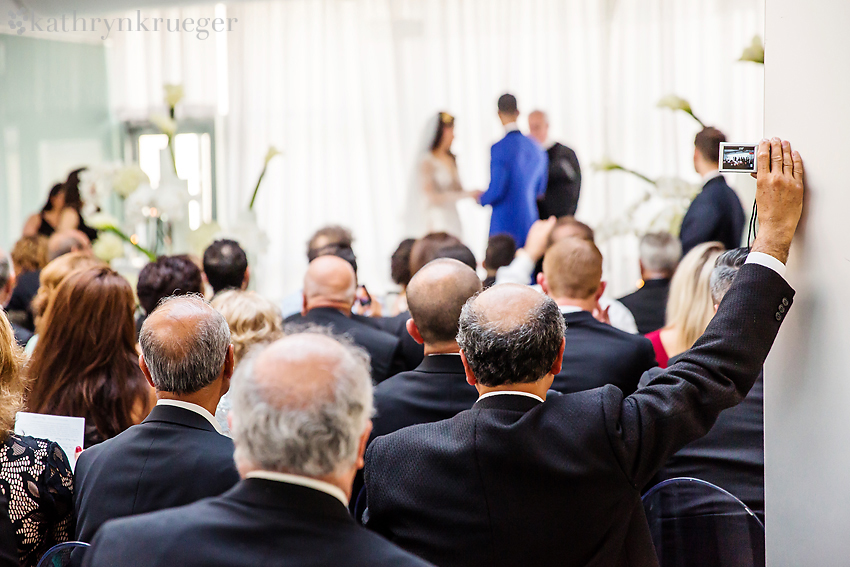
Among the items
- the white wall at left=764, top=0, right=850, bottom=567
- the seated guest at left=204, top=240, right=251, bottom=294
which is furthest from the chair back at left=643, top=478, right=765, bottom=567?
the seated guest at left=204, top=240, right=251, bottom=294

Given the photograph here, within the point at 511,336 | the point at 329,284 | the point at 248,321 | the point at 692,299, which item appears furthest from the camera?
the point at 329,284

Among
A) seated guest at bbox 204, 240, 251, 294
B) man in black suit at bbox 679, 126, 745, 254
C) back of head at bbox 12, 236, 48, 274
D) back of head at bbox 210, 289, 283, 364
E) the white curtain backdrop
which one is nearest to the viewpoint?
back of head at bbox 210, 289, 283, 364

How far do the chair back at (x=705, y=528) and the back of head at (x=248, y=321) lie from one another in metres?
1.41

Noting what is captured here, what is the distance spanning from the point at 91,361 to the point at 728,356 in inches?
67.5

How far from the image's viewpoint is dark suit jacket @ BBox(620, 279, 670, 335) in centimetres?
405

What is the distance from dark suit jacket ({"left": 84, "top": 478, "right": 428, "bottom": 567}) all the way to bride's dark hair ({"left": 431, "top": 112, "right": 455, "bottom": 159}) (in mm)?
5414

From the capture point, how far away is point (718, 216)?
4.95 meters

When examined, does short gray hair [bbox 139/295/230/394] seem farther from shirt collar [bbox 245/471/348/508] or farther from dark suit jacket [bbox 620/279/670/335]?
dark suit jacket [bbox 620/279/670/335]

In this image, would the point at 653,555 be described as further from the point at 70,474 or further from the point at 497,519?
the point at 70,474

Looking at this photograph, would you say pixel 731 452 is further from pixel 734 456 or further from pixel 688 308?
pixel 688 308

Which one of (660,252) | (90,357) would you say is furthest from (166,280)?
(660,252)

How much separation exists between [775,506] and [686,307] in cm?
131

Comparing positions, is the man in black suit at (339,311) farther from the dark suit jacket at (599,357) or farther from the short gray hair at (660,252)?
the short gray hair at (660,252)

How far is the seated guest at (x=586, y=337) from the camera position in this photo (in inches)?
95.8
